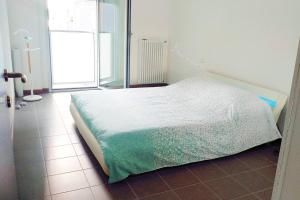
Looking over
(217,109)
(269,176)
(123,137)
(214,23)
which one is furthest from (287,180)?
(214,23)

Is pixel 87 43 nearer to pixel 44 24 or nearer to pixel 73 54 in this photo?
pixel 73 54

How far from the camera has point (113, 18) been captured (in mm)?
5070

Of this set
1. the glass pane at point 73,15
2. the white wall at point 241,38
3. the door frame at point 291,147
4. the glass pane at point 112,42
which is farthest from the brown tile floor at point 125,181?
the glass pane at point 73,15

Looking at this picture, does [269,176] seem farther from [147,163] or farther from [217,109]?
[147,163]

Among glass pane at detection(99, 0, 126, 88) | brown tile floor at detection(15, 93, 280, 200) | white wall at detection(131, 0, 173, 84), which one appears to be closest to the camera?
brown tile floor at detection(15, 93, 280, 200)

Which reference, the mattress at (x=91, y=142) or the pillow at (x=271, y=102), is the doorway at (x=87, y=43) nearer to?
the mattress at (x=91, y=142)

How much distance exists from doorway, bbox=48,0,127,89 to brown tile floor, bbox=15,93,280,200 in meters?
2.35

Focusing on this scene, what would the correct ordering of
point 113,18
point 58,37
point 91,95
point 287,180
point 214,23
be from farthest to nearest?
point 58,37
point 113,18
point 214,23
point 91,95
point 287,180

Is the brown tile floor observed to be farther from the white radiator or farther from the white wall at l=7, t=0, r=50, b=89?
the white radiator

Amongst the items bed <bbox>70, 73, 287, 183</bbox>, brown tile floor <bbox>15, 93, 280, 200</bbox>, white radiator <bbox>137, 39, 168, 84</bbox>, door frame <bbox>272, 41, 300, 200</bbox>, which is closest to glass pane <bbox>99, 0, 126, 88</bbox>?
white radiator <bbox>137, 39, 168, 84</bbox>

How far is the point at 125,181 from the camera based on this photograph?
92.6 inches

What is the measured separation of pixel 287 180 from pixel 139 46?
4.85 meters

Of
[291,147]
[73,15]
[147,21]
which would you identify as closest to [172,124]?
[291,147]

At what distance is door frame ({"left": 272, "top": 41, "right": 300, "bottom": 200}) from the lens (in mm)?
622
